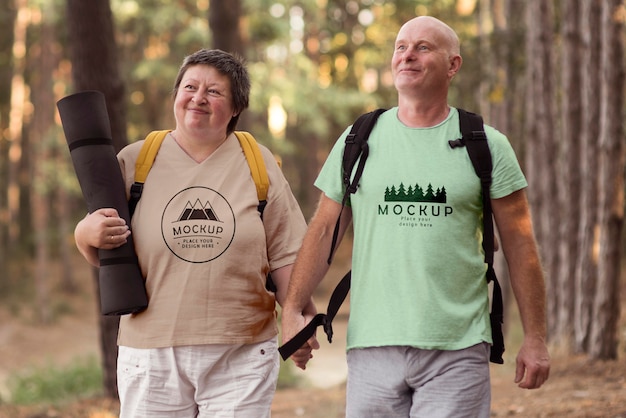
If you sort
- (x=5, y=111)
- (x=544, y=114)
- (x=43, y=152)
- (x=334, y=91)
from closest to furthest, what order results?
1. (x=544, y=114)
2. (x=43, y=152)
3. (x=334, y=91)
4. (x=5, y=111)

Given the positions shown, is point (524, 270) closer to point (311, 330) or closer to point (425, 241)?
point (425, 241)

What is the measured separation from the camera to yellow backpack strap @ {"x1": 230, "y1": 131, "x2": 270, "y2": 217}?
3.72 metres

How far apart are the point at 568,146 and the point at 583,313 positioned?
2369mm

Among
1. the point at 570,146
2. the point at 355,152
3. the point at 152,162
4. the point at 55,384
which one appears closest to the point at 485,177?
the point at 355,152

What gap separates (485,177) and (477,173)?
0.03 meters

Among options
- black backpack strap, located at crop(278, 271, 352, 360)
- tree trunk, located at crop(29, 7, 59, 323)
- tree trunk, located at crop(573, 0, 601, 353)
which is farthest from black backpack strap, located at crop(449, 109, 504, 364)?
tree trunk, located at crop(29, 7, 59, 323)

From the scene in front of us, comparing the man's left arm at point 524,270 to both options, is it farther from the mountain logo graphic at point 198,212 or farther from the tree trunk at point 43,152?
the tree trunk at point 43,152

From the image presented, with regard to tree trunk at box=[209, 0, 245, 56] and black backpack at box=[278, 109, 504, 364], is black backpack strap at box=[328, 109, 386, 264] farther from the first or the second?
tree trunk at box=[209, 0, 245, 56]

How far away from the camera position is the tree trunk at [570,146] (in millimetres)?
11039

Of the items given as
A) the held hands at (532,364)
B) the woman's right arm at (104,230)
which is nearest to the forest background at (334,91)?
the woman's right arm at (104,230)

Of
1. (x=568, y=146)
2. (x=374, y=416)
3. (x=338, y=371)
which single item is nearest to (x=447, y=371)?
(x=374, y=416)

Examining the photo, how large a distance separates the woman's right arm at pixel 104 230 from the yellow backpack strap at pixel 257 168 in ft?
1.84

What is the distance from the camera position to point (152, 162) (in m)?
3.70

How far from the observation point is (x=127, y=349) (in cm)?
365
